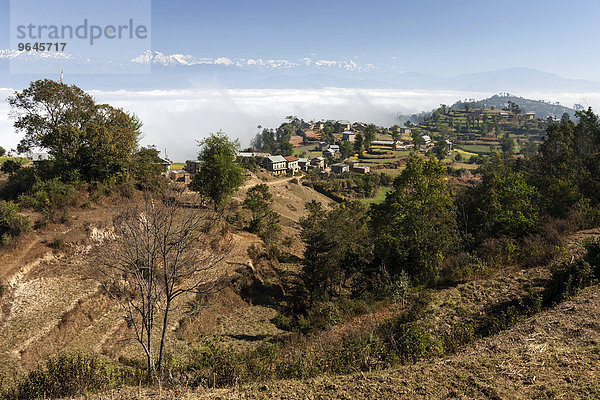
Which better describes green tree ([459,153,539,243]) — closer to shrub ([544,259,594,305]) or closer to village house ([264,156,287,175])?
shrub ([544,259,594,305])

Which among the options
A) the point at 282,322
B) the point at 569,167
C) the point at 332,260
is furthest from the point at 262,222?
the point at 569,167

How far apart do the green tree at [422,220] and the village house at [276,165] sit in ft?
202

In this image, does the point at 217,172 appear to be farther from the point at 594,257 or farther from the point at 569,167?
the point at 569,167

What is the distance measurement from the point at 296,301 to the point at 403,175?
10.3m

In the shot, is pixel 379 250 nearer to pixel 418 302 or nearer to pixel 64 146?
pixel 418 302

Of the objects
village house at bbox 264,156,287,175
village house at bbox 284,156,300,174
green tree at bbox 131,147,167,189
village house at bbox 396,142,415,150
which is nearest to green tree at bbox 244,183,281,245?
green tree at bbox 131,147,167,189

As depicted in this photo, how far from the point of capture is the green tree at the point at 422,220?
48.9 ft

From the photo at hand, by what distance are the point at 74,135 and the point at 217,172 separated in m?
10.7

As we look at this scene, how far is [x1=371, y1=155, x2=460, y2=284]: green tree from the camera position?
48.9 feet

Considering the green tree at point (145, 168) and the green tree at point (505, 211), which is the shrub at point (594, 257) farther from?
the green tree at point (145, 168)

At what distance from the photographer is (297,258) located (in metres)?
29.9

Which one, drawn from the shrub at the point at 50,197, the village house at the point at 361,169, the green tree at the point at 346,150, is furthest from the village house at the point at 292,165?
the shrub at the point at 50,197

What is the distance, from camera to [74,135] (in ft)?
75.6

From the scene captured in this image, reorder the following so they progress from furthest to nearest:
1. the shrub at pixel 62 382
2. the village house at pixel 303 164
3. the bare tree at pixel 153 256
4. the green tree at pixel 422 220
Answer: the village house at pixel 303 164
the green tree at pixel 422 220
the bare tree at pixel 153 256
the shrub at pixel 62 382
